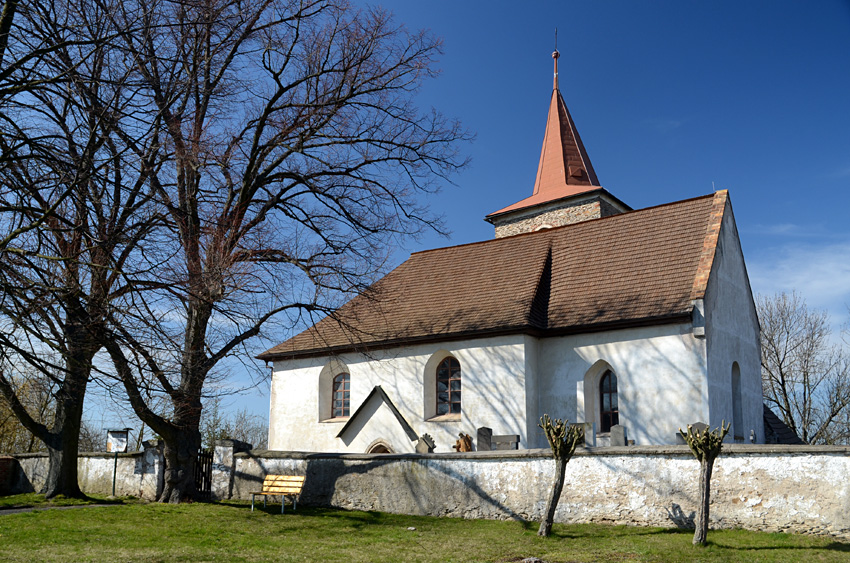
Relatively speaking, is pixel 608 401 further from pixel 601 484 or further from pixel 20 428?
pixel 20 428

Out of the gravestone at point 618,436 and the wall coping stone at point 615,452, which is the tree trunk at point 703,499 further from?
the gravestone at point 618,436

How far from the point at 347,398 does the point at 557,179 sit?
54.0ft

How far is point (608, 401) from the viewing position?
19547mm

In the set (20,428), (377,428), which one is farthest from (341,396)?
(20,428)

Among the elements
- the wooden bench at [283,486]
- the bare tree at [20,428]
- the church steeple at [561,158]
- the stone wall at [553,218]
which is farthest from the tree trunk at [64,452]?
the church steeple at [561,158]

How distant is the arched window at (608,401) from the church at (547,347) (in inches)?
1.1

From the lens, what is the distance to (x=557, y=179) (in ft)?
115

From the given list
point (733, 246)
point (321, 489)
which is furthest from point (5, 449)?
point (733, 246)

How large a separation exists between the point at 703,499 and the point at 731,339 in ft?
30.6

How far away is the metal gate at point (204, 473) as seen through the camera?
60.6 feet

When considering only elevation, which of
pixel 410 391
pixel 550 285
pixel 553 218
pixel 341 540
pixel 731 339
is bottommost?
pixel 341 540

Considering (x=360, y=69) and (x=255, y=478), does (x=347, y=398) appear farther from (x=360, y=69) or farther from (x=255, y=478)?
(x=360, y=69)

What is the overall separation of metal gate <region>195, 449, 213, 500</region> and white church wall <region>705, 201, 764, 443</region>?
12.2m

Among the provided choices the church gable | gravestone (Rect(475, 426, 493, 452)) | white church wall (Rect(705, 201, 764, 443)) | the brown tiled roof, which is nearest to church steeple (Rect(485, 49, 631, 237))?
the brown tiled roof
